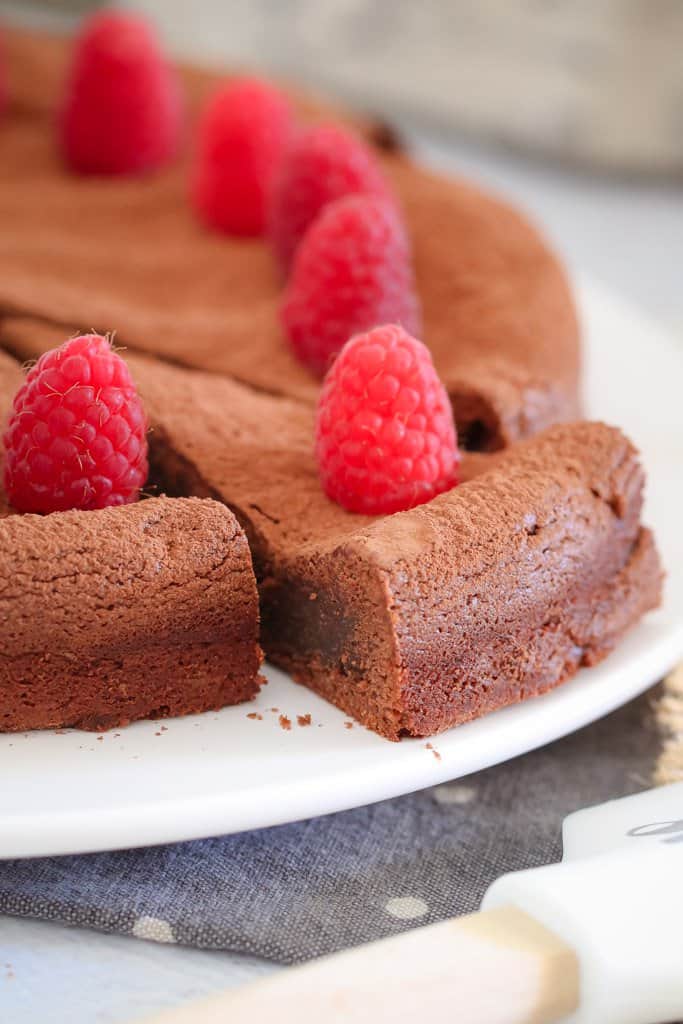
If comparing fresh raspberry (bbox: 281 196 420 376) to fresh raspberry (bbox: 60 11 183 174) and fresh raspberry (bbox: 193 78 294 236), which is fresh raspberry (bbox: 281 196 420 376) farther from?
fresh raspberry (bbox: 60 11 183 174)

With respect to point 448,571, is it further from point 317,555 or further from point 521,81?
point 521,81

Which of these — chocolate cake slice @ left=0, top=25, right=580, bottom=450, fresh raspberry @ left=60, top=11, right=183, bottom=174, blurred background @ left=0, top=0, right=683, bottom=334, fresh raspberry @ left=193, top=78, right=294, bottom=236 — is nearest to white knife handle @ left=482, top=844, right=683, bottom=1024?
chocolate cake slice @ left=0, top=25, right=580, bottom=450

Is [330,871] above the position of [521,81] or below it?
below

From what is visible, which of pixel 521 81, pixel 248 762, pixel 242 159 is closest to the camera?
pixel 248 762

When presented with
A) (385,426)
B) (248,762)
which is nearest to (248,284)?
(385,426)

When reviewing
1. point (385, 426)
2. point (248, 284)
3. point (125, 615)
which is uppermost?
point (385, 426)

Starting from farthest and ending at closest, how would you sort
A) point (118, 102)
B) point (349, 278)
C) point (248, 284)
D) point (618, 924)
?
point (118, 102) → point (248, 284) → point (349, 278) → point (618, 924)

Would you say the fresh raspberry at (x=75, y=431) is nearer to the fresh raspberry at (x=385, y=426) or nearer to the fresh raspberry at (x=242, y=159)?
the fresh raspberry at (x=385, y=426)

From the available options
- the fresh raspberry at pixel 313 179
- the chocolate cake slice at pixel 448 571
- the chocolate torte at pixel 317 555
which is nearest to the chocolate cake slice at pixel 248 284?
the chocolate torte at pixel 317 555
